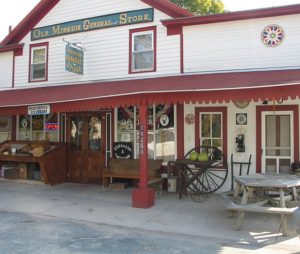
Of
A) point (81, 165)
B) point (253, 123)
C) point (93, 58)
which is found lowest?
point (81, 165)

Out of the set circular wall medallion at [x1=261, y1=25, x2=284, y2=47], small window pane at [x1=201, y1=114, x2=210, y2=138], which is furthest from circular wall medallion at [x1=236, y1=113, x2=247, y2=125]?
circular wall medallion at [x1=261, y1=25, x2=284, y2=47]

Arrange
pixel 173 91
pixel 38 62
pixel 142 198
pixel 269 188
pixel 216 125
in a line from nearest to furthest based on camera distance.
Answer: pixel 269 188
pixel 173 91
pixel 142 198
pixel 216 125
pixel 38 62

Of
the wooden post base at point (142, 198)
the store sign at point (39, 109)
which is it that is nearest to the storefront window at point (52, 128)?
the store sign at point (39, 109)

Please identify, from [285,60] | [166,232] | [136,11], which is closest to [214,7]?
[136,11]

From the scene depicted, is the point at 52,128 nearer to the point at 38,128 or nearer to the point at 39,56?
the point at 38,128

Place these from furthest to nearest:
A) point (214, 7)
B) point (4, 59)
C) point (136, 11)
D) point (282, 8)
→ point (214, 7) < point (4, 59) < point (136, 11) < point (282, 8)

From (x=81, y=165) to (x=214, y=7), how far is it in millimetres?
17346

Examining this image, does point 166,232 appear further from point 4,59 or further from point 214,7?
point 214,7

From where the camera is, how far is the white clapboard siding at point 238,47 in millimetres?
10305

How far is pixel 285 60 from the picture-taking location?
10.3m

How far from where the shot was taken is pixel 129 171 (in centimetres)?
1159

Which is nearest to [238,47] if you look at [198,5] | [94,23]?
[94,23]

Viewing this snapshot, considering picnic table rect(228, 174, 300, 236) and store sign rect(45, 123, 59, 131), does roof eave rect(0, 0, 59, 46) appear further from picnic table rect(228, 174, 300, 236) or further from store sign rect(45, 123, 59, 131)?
picnic table rect(228, 174, 300, 236)

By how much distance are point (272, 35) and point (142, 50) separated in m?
3.87
